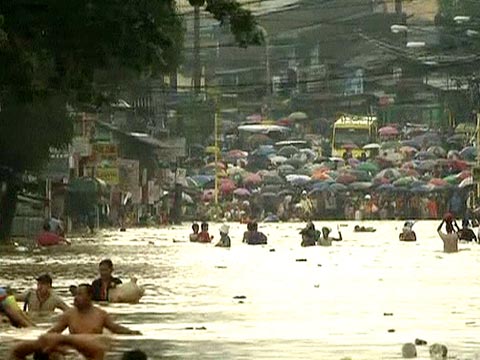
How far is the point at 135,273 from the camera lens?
39.7m

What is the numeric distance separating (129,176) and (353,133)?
128ft

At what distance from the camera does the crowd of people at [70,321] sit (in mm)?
15766

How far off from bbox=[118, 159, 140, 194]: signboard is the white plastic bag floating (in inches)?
2687

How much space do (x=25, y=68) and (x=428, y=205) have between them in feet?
244

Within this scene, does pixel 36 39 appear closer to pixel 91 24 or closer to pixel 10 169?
pixel 91 24

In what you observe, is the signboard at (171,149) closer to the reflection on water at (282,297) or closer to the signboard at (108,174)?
the signboard at (108,174)

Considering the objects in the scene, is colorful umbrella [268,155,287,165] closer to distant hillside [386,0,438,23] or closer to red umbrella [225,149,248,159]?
red umbrella [225,149,248,159]

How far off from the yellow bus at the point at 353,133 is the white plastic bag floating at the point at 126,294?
10260 centimetres

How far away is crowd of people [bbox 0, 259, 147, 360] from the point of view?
15.8 m

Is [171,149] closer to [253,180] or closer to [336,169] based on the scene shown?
[253,180]

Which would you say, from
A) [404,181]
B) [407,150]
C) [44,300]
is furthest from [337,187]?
[44,300]

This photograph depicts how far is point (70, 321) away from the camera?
805 inches

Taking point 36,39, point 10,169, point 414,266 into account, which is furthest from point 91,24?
point 10,169

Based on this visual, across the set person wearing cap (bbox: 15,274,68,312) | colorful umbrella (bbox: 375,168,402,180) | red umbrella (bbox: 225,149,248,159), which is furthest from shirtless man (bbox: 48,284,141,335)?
red umbrella (bbox: 225,149,248,159)
